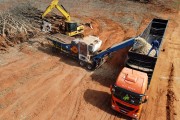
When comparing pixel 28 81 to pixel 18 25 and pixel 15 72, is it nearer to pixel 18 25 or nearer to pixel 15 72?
pixel 15 72

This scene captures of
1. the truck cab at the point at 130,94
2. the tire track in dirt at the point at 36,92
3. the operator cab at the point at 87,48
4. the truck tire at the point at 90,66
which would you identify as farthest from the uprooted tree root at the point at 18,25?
the truck cab at the point at 130,94

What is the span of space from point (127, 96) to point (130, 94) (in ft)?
0.74

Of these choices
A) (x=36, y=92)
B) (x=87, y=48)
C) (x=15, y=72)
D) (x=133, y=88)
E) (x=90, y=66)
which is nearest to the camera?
(x=133, y=88)

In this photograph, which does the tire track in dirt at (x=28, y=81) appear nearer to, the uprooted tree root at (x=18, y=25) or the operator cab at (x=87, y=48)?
the operator cab at (x=87, y=48)

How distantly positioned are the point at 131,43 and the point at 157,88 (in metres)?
3.92

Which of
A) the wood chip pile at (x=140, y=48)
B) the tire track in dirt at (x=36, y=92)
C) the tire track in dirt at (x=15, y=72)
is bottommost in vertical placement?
the tire track in dirt at (x=36, y=92)

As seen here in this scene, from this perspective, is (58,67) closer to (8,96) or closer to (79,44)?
(79,44)

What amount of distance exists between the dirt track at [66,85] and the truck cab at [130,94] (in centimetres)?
94

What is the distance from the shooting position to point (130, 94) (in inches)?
537

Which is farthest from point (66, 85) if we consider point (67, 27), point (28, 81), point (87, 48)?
point (67, 27)

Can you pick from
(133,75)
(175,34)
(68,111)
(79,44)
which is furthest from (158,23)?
(68,111)

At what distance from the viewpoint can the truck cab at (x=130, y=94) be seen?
44.8 ft

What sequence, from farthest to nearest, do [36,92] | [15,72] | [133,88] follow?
[15,72], [36,92], [133,88]

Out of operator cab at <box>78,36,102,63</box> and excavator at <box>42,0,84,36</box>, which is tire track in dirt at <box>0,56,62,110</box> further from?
excavator at <box>42,0,84,36</box>
